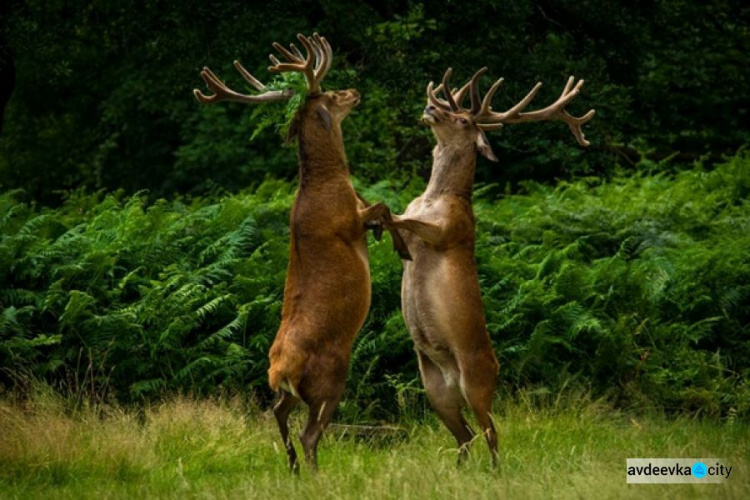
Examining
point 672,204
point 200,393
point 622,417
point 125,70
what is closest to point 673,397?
point 622,417

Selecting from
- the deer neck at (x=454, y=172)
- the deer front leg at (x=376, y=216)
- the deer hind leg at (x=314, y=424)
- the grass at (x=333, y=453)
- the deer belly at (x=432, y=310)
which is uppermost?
the deer neck at (x=454, y=172)

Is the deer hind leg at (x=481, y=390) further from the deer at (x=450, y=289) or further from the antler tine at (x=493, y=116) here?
the antler tine at (x=493, y=116)

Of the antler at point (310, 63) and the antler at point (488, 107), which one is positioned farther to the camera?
the antler at point (488, 107)

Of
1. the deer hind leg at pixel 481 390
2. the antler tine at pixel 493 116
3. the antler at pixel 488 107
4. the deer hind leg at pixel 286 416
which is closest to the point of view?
the deer hind leg at pixel 286 416

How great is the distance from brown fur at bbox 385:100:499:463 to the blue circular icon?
4.19 ft

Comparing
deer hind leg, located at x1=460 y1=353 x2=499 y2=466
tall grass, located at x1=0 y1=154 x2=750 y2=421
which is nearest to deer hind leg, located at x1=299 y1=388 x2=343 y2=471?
deer hind leg, located at x1=460 y1=353 x2=499 y2=466

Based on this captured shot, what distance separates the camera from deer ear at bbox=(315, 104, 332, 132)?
305 inches

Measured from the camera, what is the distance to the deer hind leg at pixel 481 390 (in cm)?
773

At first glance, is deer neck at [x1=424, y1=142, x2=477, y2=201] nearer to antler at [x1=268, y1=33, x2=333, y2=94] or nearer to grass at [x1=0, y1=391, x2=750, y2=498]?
antler at [x1=268, y1=33, x2=333, y2=94]

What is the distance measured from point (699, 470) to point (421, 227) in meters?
2.36

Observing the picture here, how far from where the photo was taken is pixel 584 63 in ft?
52.4

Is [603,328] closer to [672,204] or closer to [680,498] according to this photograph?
[672,204]

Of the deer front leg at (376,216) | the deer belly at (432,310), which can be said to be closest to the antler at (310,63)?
the deer front leg at (376,216)

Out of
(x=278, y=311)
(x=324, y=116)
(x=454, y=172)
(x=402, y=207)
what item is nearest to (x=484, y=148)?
(x=454, y=172)
